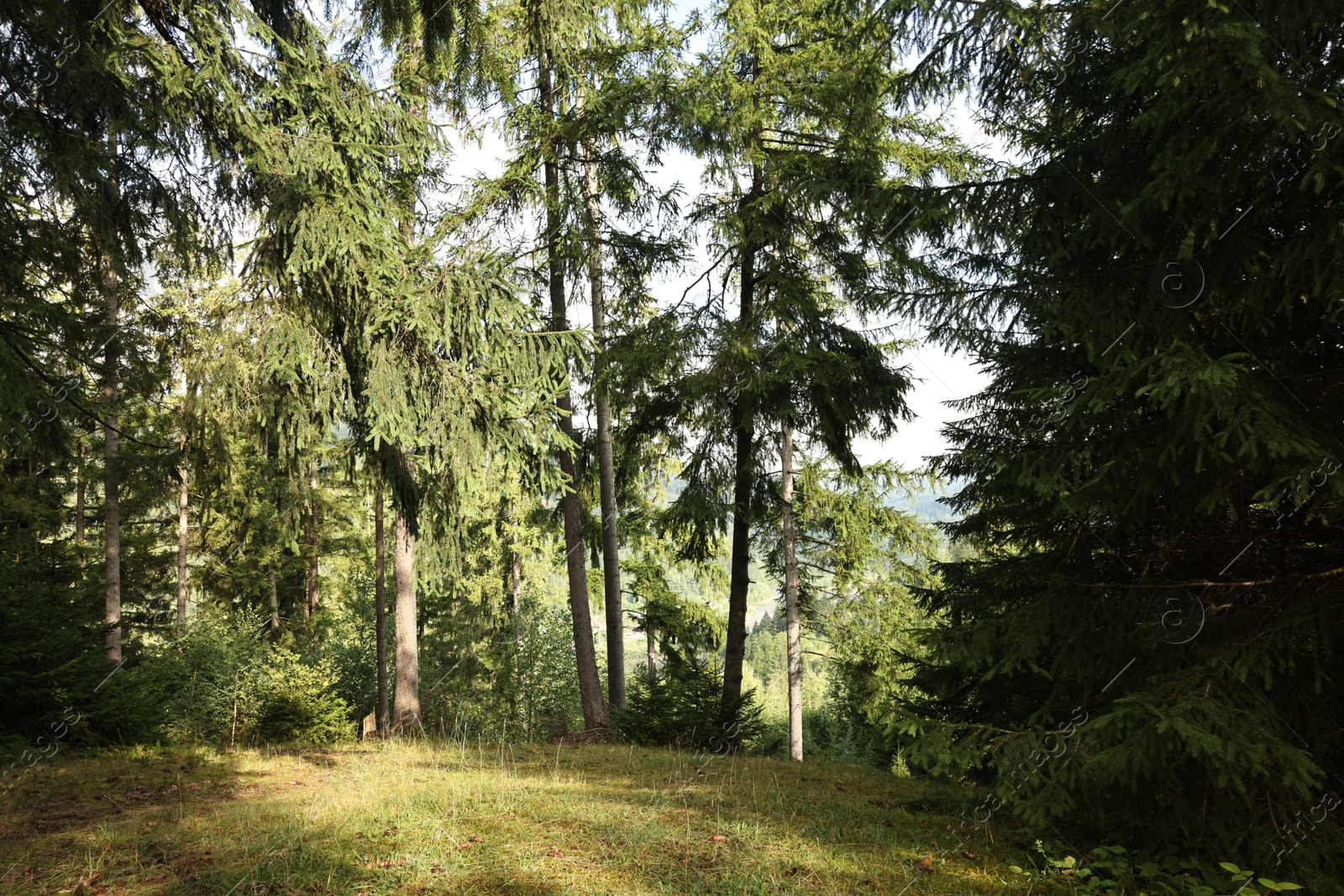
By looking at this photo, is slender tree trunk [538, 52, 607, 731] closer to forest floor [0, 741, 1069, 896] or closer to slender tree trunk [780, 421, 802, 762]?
forest floor [0, 741, 1069, 896]

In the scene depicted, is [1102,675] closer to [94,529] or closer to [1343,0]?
[1343,0]

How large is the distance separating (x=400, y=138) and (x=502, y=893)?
7.63 m

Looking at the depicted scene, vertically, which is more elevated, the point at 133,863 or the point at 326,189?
the point at 326,189

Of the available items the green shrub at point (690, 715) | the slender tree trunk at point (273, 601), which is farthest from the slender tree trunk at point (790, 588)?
the slender tree trunk at point (273, 601)

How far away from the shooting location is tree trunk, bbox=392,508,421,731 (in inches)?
484

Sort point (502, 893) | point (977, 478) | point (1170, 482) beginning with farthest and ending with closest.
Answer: point (977, 478), point (1170, 482), point (502, 893)

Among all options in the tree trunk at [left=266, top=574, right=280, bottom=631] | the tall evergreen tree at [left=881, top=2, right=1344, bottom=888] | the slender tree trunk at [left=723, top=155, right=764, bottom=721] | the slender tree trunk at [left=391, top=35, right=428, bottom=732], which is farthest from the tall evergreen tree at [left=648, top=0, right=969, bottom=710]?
the tree trunk at [left=266, top=574, right=280, bottom=631]

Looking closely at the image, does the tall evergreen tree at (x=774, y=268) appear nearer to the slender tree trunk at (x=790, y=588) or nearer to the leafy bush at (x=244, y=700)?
the slender tree trunk at (x=790, y=588)

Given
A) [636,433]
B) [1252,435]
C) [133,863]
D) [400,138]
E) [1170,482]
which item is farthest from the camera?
[636,433]

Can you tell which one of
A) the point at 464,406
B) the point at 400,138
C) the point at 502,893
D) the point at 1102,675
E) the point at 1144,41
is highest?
the point at 400,138

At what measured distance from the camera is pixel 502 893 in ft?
13.3

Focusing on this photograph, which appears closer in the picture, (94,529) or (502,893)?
(502,893)

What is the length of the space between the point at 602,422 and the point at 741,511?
9.18ft

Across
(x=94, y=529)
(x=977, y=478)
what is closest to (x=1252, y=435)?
(x=977, y=478)
